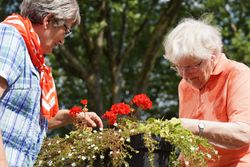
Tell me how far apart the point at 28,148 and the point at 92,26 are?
923cm

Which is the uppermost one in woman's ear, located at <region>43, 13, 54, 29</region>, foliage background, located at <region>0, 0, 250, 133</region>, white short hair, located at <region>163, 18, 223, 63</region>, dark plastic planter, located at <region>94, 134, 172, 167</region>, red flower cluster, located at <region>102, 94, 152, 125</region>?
woman's ear, located at <region>43, 13, 54, 29</region>

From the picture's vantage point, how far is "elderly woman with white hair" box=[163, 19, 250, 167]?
3.26 meters

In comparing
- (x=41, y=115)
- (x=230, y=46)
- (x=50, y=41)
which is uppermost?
(x=50, y=41)

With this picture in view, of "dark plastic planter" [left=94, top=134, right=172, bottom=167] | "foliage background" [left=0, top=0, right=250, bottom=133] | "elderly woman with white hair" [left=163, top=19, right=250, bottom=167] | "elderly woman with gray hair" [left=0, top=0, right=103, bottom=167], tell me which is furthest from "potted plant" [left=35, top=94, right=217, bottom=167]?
"foliage background" [left=0, top=0, right=250, bottom=133]

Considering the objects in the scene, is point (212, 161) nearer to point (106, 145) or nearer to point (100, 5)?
point (106, 145)

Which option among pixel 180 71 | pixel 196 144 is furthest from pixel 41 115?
pixel 180 71

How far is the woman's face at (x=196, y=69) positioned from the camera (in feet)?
11.8

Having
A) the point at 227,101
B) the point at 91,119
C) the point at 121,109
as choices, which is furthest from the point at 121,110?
the point at 227,101

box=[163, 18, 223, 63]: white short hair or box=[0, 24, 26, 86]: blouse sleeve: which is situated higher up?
box=[0, 24, 26, 86]: blouse sleeve

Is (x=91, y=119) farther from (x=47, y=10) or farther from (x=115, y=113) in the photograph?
(x=47, y=10)

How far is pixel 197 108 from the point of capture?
12.0 ft

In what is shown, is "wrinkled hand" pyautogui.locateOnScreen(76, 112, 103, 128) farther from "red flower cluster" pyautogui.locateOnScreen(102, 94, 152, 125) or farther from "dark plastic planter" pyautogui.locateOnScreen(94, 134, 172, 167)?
"dark plastic planter" pyautogui.locateOnScreen(94, 134, 172, 167)

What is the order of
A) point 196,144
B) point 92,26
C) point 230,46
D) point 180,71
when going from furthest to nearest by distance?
1. point 230,46
2. point 92,26
3. point 180,71
4. point 196,144

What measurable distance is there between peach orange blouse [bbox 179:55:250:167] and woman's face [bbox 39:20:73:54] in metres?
1.04
